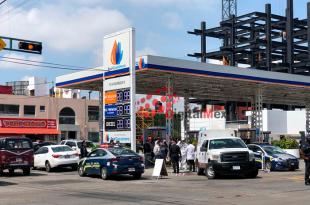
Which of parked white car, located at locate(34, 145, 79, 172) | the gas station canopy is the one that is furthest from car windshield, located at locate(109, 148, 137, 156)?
the gas station canopy

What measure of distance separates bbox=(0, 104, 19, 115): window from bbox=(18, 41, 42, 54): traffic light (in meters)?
41.8

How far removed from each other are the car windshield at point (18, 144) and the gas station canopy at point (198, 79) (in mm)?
7424

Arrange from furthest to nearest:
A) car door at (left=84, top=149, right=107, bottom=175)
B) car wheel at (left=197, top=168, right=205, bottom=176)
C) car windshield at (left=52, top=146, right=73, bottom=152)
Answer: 1. car windshield at (left=52, top=146, right=73, bottom=152)
2. car wheel at (left=197, top=168, right=205, bottom=176)
3. car door at (left=84, top=149, right=107, bottom=175)

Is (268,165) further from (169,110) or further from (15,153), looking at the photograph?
(15,153)

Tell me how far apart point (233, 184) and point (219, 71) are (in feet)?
56.3

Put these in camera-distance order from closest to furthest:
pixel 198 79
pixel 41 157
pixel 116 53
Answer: pixel 41 157, pixel 116 53, pixel 198 79

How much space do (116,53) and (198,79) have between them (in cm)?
874

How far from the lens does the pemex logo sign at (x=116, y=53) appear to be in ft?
101

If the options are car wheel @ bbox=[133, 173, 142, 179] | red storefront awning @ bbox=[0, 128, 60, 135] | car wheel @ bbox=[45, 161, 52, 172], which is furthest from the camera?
red storefront awning @ bbox=[0, 128, 60, 135]

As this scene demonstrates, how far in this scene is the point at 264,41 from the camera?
210 feet

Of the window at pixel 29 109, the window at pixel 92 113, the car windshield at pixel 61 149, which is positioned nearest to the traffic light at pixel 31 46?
the car windshield at pixel 61 149

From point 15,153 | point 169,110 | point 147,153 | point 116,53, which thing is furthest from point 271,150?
point 15,153

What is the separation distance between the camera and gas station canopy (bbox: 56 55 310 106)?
3238 cm

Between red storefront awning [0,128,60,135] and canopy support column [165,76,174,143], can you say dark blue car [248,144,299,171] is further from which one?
red storefront awning [0,128,60,135]
